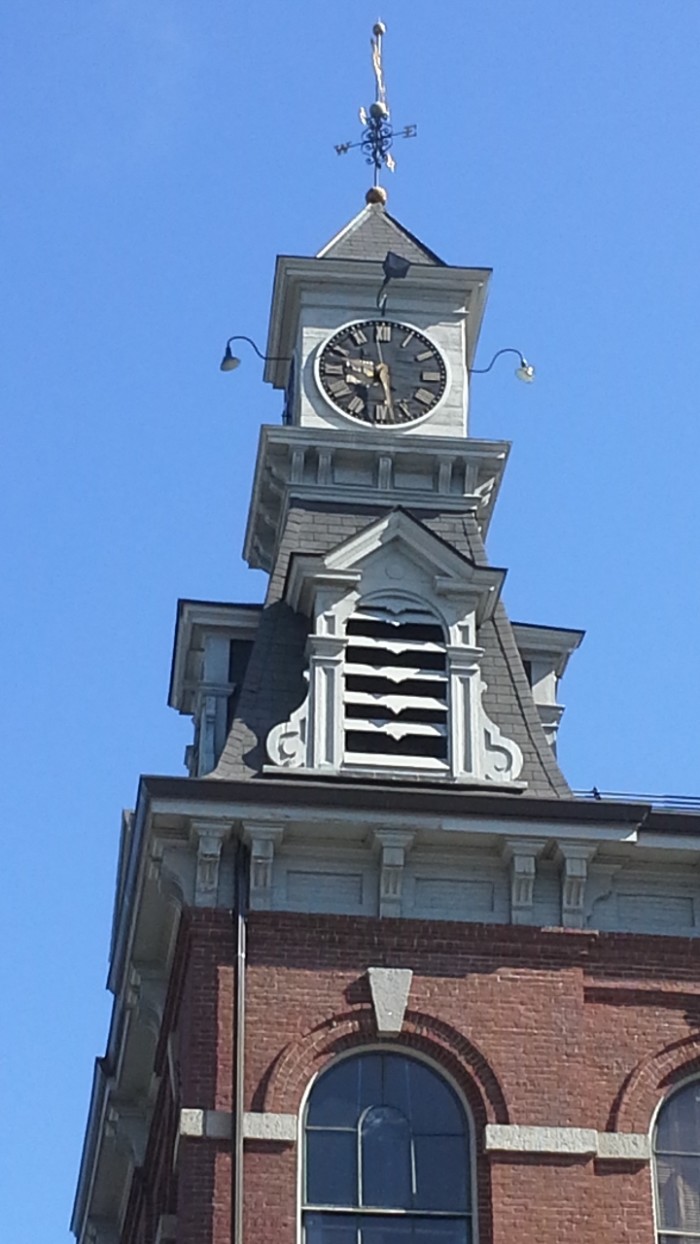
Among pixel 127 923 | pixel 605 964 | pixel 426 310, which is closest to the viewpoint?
pixel 605 964

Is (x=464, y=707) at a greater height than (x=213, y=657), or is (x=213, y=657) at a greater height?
(x=213, y=657)

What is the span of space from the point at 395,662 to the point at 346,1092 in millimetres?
5352

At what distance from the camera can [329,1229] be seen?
87.4 ft

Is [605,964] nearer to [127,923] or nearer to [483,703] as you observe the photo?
[483,703]

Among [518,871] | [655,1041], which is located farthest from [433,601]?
[655,1041]

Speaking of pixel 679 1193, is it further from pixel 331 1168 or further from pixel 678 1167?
pixel 331 1168

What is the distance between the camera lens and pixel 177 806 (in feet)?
92.0

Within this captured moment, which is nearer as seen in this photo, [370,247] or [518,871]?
[518,871]

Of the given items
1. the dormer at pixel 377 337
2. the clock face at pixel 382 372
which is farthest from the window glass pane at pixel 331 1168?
the clock face at pixel 382 372

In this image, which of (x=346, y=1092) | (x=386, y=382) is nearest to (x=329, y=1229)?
(x=346, y=1092)

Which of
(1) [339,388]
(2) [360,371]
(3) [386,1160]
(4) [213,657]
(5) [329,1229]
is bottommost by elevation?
(5) [329,1229]

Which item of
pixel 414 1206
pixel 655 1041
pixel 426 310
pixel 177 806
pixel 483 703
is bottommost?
pixel 414 1206

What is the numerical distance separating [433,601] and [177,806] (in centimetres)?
450

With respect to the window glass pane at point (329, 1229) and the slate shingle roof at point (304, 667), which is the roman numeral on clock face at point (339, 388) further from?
the window glass pane at point (329, 1229)
